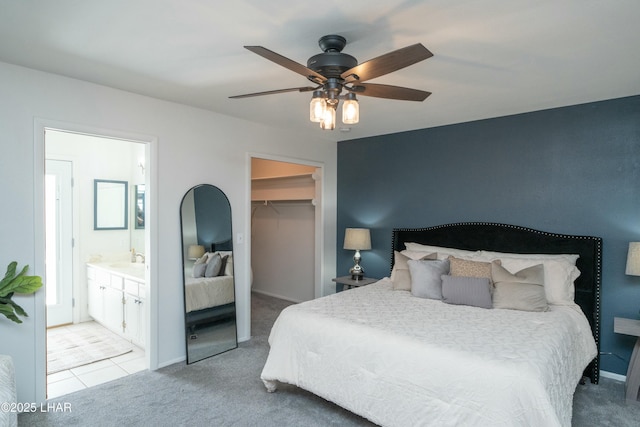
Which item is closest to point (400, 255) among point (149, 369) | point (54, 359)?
point (149, 369)

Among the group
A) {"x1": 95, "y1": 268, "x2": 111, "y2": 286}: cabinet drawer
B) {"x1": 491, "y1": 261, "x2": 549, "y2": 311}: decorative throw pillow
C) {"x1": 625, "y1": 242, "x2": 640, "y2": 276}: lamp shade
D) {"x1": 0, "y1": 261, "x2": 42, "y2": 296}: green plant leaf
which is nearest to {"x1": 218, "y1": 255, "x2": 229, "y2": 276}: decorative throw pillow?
{"x1": 95, "y1": 268, "x2": 111, "y2": 286}: cabinet drawer

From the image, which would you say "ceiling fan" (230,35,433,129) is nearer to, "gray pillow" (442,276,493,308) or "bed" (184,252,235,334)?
"gray pillow" (442,276,493,308)

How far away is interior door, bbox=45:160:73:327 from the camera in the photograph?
176 inches

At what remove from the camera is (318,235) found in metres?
5.24

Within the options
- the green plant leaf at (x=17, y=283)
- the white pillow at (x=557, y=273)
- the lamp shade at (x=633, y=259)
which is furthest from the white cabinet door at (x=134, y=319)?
the lamp shade at (x=633, y=259)

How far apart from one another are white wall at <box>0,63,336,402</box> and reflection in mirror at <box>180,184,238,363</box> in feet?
0.32

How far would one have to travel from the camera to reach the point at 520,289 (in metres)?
3.00

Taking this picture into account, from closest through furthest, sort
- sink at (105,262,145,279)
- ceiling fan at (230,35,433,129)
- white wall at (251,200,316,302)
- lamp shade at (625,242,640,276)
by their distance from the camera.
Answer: ceiling fan at (230,35,433,129), lamp shade at (625,242,640,276), sink at (105,262,145,279), white wall at (251,200,316,302)

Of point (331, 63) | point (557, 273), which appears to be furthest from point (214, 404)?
point (557, 273)

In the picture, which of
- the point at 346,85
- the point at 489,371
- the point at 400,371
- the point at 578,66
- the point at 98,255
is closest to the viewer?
the point at 489,371

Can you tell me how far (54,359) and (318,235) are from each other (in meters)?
3.25

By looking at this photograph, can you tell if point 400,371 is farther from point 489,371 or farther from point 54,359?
Result: point 54,359

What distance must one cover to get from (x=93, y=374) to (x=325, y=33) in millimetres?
3421

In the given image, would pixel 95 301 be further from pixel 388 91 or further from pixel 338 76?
pixel 388 91
